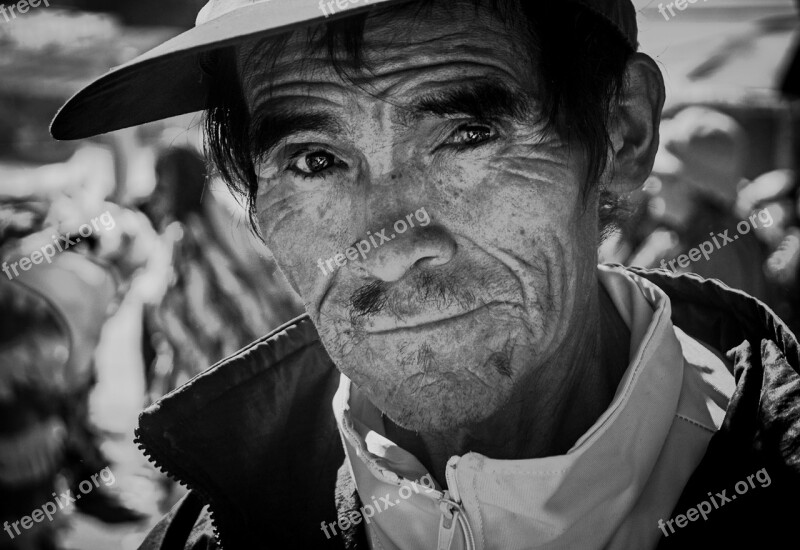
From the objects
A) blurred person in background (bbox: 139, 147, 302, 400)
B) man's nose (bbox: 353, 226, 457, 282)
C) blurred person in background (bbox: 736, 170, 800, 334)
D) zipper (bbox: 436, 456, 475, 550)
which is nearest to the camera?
man's nose (bbox: 353, 226, 457, 282)

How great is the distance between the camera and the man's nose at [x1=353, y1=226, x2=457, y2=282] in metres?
1.48

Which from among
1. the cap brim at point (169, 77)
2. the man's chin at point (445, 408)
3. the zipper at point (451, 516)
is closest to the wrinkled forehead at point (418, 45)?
the cap brim at point (169, 77)

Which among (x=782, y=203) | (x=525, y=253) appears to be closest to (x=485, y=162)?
(x=525, y=253)

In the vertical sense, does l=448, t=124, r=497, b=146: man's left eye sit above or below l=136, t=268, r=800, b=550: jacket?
above

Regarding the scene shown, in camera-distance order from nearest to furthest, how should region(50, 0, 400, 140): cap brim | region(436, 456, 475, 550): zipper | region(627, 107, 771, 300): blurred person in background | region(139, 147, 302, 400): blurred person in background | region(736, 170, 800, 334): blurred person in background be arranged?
region(50, 0, 400, 140): cap brim, region(436, 456, 475, 550): zipper, region(736, 170, 800, 334): blurred person in background, region(627, 107, 771, 300): blurred person in background, region(139, 147, 302, 400): blurred person in background

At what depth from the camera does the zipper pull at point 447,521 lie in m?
1.61

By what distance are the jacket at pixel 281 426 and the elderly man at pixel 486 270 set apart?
2 centimetres

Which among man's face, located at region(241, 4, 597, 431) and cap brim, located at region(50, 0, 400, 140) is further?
man's face, located at region(241, 4, 597, 431)

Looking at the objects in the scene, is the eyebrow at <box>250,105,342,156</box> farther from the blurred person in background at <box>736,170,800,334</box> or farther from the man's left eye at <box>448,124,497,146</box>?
the blurred person in background at <box>736,170,800,334</box>

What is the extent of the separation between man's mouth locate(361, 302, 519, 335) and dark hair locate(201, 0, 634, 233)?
1.29 ft

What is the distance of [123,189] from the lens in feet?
25.9

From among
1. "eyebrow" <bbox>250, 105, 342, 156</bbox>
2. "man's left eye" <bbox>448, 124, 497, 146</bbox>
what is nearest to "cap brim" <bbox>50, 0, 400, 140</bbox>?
"eyebrow" <bbox>250, 105, 342, 156</bbox>

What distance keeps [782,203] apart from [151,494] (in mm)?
4907

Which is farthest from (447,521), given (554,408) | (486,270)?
(486,270)
